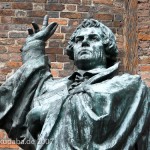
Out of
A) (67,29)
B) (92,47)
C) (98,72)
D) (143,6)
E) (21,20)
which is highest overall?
(92,47)

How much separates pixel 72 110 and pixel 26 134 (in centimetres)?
37

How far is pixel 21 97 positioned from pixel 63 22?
6.11 m

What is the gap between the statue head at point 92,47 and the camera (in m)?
5.15

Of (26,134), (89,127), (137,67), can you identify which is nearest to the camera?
(89,127)

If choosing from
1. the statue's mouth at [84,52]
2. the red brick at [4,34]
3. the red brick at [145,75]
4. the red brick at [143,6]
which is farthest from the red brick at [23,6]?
the statue's mouth at [84,52]

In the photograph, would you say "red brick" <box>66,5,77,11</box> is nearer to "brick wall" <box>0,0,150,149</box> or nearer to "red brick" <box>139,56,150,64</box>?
"brick wall" <box>0,0,150,149</box>

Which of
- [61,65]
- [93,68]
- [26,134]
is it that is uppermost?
[93,68]

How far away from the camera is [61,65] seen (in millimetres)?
11023

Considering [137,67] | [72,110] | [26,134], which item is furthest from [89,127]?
[137,67]

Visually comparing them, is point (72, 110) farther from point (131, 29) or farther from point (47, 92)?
point (131, 29)

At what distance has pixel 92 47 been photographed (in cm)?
518

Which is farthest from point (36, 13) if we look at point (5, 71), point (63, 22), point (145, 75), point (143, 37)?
point (145, 75)

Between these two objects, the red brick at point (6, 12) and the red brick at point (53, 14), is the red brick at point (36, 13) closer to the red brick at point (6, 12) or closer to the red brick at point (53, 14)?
the red brick at point (53, 14)

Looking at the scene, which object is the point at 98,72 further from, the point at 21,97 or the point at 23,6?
the point at 23,6
